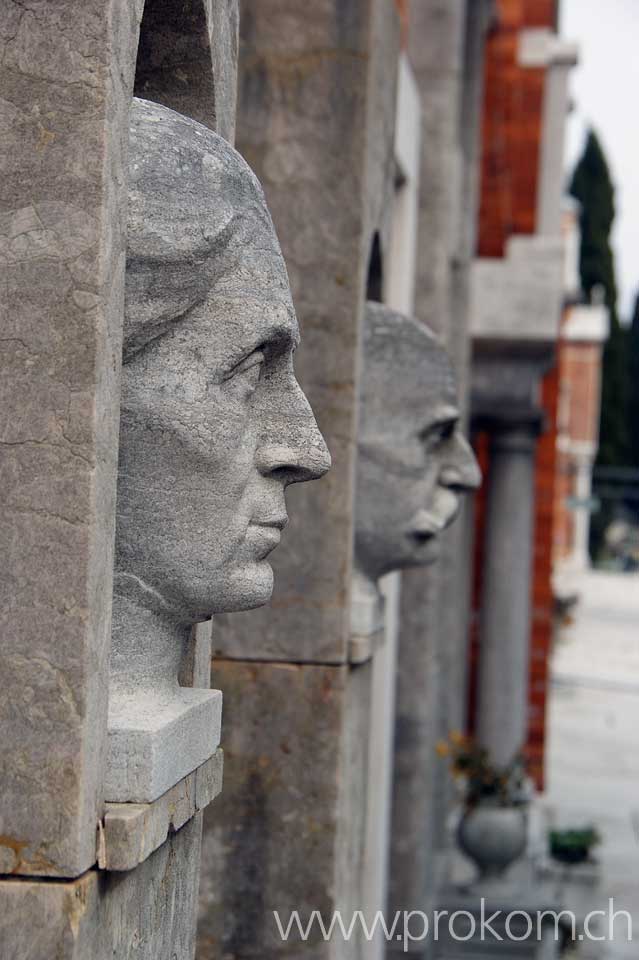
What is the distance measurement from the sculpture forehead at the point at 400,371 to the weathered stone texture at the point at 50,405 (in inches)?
94.9

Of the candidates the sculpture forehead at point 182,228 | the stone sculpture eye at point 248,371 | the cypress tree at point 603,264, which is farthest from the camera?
the cypress tree at point 603,264

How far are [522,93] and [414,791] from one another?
5928 millimetres

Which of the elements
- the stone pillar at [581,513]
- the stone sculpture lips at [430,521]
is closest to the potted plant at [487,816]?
the stone sculpture lips at [430,521]

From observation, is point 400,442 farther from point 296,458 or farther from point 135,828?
point 135,828

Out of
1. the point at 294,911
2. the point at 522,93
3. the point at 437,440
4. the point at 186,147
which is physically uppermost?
the point at 522,93

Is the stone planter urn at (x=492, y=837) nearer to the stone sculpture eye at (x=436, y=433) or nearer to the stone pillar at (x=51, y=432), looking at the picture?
the stone sculpture eye at (x=436, y=433)

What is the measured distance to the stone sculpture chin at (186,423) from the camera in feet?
6.46

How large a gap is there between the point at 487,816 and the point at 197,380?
6.71m

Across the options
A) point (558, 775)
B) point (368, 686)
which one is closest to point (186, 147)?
point (368, 686)

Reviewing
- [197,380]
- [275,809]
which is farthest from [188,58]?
[275,809]

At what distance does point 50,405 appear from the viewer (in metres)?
1.79

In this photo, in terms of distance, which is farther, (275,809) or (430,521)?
(430,521)

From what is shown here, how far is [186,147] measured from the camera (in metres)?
2.03

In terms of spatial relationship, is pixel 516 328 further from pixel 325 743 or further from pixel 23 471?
pixel 23 471
